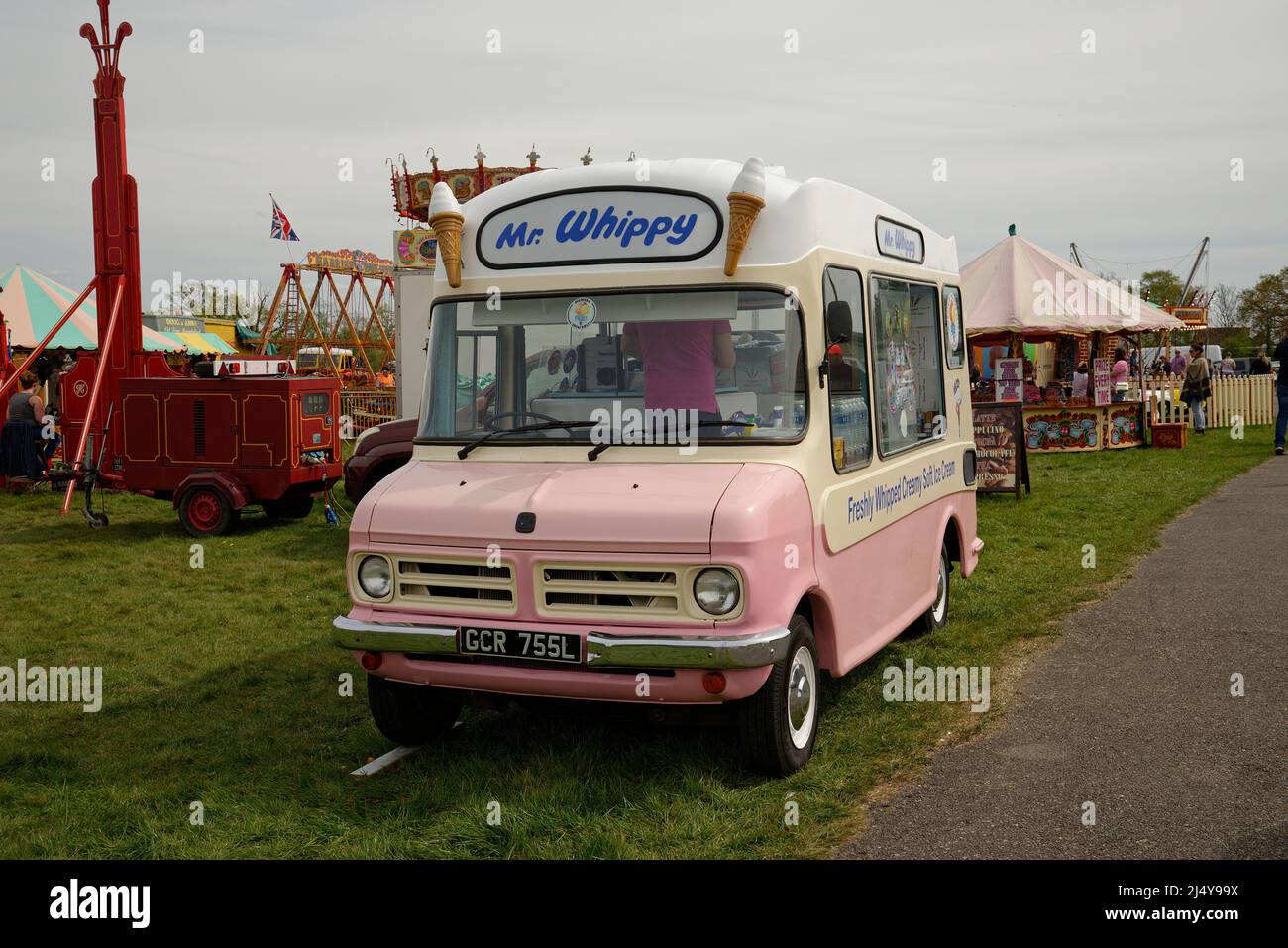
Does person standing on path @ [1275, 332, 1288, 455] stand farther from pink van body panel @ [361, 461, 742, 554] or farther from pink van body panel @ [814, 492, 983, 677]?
pink van body panel @ [361, 461, 742, 554]

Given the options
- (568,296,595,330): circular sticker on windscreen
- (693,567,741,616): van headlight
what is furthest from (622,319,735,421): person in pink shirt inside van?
(693,567,741,616): van headlight

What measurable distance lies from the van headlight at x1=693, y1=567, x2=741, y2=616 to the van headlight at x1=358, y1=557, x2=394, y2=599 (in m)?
1.44

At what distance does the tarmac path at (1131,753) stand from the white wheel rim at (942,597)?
2.72 ft

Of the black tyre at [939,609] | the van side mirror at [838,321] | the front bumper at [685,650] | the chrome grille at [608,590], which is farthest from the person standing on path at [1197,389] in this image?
the chrome grille at [608,590]

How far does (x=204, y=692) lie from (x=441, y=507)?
287 cm

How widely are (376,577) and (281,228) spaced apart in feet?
128

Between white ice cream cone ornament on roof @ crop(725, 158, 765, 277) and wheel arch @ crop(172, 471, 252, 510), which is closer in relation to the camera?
white ice cream cone ornament on roof @ crop(725, 158, 765, 277)

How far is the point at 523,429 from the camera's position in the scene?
5941 millimetres

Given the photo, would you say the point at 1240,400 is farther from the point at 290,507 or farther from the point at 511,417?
the point at 511,417

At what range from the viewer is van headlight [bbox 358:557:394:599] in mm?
5527

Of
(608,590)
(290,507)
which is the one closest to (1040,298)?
(290,507)

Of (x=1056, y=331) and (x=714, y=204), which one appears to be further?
(x=1056, y=331)

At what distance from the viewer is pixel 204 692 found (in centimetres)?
738
